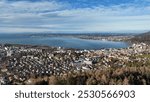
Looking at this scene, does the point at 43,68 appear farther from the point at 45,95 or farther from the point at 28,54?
the point at 45,95

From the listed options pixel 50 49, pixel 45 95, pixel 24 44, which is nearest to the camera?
pixel 45 95

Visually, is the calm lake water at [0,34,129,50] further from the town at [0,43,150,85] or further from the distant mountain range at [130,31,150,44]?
the distant mountain range at [130,31,150,44]

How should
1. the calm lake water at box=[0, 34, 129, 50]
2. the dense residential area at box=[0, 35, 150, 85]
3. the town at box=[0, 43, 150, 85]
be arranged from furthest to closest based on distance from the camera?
1. the calm lake water at box=[0, 34, 129, 50]
2. the town at box=[0, 43, 150, 85]
3. the dense residential area at box=[0, 35, 150, 85]

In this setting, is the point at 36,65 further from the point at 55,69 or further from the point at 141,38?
the point at 141,38

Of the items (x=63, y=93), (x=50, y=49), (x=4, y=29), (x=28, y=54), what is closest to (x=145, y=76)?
(x=63, y=93)

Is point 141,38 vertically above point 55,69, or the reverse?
point 141,38

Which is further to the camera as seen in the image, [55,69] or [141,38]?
[141,38]

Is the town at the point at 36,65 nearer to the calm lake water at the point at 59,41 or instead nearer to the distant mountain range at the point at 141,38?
the calm lake water at the point at 59,41

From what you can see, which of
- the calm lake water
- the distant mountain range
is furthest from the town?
the distant mountain range

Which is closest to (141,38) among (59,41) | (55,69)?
(59,41)

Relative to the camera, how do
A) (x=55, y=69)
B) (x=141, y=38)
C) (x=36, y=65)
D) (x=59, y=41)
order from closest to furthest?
(x=55, y=69) → (x=36, y=65) → (x=59, y=41) → (x=141, y=38)

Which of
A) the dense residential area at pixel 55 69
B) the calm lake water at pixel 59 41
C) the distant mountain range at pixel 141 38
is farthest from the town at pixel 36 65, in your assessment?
the distant mountain range at pixel 141 38
